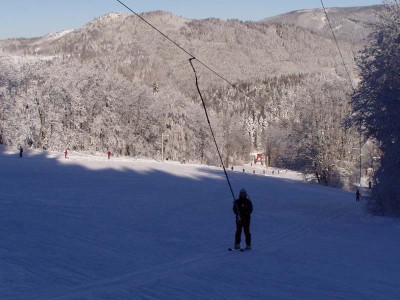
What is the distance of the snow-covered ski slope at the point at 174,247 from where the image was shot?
10664 millimetres

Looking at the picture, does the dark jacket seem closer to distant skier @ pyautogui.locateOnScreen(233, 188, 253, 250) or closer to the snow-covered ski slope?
distant skier @ pyautogui.locateOnScreen(233, 188, 253, 250)

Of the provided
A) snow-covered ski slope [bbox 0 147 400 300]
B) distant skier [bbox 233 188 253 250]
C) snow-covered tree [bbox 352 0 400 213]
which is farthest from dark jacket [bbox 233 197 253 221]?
snow-covered tree [bbox 352 0 400 213]

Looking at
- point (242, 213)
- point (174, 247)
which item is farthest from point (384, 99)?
point (174, 247)

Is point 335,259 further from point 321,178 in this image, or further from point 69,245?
point 321,178

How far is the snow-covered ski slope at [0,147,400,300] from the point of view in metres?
10.7

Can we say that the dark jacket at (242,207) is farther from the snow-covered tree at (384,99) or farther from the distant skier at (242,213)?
the snow-covered tree at (384,99)

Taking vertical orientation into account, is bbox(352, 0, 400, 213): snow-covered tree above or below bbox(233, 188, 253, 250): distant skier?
above

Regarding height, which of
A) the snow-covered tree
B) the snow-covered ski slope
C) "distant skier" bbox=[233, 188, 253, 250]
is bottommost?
the snow-covered ski slope

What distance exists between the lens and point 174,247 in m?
15.3

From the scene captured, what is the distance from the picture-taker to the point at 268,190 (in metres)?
38.8

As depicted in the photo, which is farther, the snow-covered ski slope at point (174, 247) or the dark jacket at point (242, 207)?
the dark jacket at point (242, 207)

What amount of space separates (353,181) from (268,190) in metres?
25.9

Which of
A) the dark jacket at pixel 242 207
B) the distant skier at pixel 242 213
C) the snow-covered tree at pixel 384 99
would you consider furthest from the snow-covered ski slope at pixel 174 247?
the snow-covered tree at pixel 384 99

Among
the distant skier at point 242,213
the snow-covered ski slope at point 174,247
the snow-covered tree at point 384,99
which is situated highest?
the snow-covered tree at point 384,99
